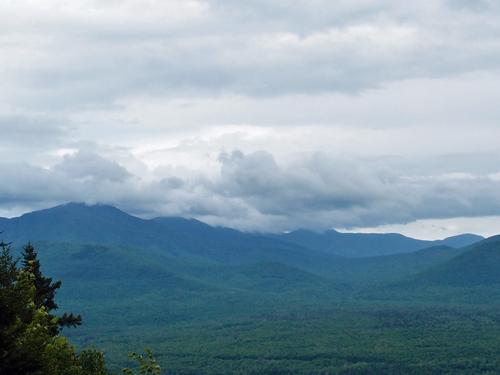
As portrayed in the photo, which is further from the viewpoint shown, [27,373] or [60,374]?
[60,374]

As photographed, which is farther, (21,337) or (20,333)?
(20,333)

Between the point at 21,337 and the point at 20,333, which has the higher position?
the point at 20,333

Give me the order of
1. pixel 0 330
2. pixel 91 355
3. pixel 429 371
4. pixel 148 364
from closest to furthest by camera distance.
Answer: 1. pixel 148 364
2. pixel 0 330
3. pixel 91 355
4. pixel 429 371

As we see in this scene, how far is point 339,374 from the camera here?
199 meters

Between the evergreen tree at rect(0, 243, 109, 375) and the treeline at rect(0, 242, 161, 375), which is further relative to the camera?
the evergreen tree at rect(0, 243, 109, 375)

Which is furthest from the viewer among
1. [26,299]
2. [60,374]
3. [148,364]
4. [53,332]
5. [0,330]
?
[53,332]

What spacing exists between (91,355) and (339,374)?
153 metres

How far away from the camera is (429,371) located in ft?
641

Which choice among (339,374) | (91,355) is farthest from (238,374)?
(91,355)

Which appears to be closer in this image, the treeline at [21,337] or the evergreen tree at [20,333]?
the treeline at [21,337]

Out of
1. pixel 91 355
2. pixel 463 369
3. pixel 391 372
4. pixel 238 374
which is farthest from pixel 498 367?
pixel 91 355

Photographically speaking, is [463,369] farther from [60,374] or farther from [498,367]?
[60,374]

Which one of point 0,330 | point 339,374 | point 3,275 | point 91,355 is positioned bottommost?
point 339,374

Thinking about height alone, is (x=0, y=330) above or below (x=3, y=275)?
below
